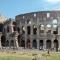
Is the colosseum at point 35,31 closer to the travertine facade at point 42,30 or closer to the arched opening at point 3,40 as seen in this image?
the travertine facade at point 42,30

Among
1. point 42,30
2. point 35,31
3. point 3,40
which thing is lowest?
point 3,40

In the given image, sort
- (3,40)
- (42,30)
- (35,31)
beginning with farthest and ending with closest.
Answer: (3,40), (35,31), (42,30)

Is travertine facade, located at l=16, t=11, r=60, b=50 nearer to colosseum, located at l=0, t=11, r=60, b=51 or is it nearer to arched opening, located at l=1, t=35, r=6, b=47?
colosseum, located at l=0, t=11, r=60, b=51

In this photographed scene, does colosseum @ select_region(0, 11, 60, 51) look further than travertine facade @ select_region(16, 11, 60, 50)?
Yes

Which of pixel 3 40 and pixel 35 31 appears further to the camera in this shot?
pixel 3 40

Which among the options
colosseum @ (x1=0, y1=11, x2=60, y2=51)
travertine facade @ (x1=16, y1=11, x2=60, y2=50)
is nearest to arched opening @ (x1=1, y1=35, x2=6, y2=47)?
colosseum @ (x1=0, y1=11, x2=60, y2=51)

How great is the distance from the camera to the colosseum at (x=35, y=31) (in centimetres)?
6944

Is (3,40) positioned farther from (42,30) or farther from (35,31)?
(42,30)

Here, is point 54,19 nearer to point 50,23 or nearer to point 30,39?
point 50,23

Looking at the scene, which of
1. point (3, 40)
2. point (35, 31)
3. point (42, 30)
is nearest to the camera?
point (42, 30)

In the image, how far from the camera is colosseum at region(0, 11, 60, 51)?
6944 centimetres

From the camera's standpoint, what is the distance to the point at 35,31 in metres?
72.9

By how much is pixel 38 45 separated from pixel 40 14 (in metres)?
8.10

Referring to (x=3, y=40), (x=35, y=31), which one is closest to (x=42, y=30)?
(x=35, y=31)
